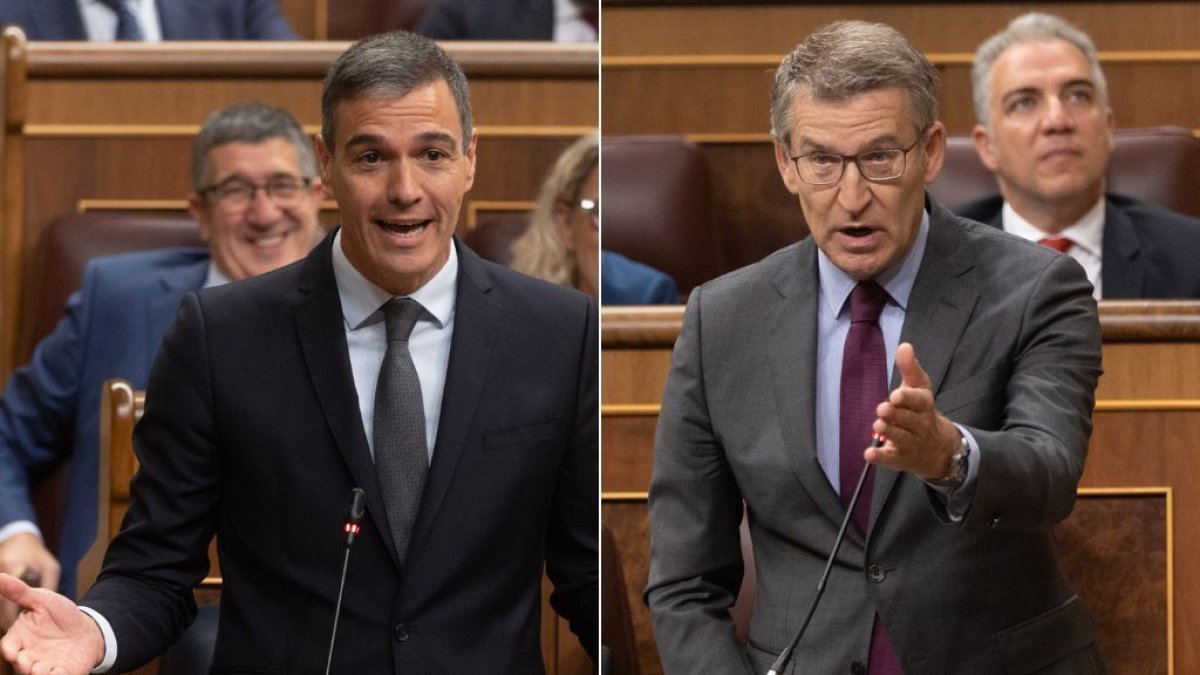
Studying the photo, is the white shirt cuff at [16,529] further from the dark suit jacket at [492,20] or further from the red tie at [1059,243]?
the red tie at [1059,243]

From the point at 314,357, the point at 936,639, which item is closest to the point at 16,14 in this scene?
the point at 314,357

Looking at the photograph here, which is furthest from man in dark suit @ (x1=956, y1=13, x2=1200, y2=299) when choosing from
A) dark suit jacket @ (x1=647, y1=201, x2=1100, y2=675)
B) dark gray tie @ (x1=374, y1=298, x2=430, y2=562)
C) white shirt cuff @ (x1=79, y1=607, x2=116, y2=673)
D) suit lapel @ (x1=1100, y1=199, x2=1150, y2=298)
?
white shirt cuff @ (x1=79, y1=607, x2=116, y2=673)

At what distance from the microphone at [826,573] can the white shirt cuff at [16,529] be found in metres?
0.49

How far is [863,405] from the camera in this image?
2.10 ft

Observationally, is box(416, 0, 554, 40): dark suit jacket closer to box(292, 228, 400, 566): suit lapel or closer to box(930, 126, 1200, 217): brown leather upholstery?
box(930, 126, 1200, 217): brown leather upholstery

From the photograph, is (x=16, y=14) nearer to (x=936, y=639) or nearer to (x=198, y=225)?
(x=198, y=225)

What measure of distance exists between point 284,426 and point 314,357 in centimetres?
3

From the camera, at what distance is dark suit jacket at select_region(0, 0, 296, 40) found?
1.15 m

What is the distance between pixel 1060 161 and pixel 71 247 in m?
0.67

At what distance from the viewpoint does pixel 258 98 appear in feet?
3.67

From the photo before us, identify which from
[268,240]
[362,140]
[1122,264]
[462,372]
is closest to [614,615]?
[462,372]

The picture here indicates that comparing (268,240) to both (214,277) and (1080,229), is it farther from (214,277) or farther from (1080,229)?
(1080,229)

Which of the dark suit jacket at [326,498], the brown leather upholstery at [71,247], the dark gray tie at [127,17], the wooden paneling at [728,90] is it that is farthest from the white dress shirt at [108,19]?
the dark suit jacket at [326,498]

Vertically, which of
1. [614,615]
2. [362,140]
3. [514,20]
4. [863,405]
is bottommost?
[614,615]
